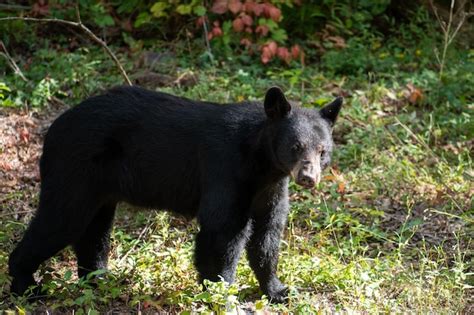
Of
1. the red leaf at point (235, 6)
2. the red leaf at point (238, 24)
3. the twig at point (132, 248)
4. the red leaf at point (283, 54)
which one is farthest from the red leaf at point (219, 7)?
the twig at point (132, 248)

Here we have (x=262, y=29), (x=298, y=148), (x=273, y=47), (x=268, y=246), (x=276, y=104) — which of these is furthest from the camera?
(x=262, y=29)

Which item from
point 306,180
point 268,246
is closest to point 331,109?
point 306,180

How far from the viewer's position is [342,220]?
25.0 ft

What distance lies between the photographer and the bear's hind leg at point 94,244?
6844 mm

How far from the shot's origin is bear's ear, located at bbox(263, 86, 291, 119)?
608cm

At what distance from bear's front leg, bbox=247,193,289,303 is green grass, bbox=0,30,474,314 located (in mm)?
183

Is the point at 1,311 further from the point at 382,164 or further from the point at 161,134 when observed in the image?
the point at 382,164

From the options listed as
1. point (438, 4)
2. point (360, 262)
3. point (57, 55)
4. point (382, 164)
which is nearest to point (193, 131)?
point (360, 262)

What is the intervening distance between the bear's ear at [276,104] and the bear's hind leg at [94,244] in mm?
1624

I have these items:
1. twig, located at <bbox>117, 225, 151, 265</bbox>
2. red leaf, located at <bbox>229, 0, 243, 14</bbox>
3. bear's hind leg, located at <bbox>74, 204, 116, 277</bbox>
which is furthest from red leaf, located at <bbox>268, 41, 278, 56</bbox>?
bear's hind leg, located at <bbox>74, 204, 116, 277</bbox>

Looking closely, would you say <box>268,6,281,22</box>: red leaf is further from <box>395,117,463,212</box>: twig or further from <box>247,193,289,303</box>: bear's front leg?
<box>247,193,289,303</box>: bear's front leg

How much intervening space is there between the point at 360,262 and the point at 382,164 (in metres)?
2.30

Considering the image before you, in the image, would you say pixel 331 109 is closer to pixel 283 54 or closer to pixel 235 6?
pixel 283 54

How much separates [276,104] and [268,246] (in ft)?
3.83
